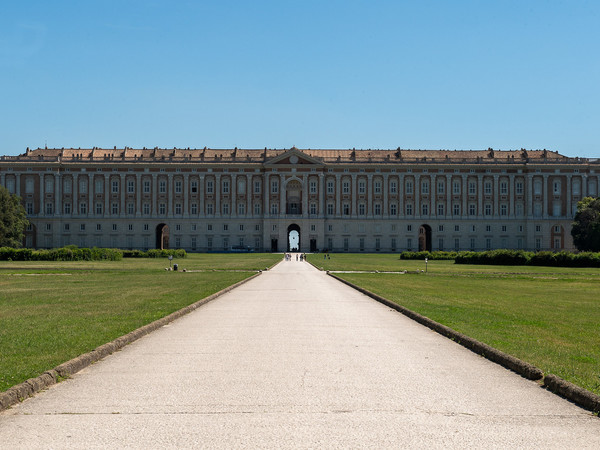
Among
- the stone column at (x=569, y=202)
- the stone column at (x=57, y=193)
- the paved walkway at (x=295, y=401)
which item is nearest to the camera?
the paved walkway at (x=295, y=401)

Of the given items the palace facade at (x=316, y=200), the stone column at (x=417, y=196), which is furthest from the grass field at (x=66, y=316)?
the stone column at (x=417, y=196)

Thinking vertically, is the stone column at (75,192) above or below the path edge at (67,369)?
above

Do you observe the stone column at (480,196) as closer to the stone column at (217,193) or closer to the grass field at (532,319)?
the stone column at (217,193)

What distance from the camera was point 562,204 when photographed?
12144 centimetres

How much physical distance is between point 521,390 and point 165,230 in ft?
405

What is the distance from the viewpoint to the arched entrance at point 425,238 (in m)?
123

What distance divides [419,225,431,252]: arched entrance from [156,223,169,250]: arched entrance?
158ft

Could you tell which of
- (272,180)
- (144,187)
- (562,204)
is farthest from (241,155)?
(562,204)

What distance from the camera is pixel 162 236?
5084 inches

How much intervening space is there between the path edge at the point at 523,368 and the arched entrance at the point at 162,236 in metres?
110

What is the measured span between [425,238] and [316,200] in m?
22.6

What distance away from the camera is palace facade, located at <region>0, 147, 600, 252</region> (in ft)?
396

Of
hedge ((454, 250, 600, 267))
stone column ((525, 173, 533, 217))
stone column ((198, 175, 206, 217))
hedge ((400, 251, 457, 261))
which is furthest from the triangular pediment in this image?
hedge ((454, 250, 600, 267))

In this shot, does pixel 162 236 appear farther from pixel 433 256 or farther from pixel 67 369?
pixel 67 369
